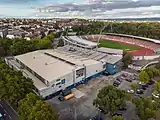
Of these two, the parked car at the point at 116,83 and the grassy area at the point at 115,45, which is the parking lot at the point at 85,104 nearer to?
the parked car at the point at 116,83

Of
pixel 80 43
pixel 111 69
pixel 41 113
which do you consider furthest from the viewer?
pixel 80 43

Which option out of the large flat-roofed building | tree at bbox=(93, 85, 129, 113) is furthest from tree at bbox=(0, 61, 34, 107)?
tree at bbox=(93, 85, 129, 113)

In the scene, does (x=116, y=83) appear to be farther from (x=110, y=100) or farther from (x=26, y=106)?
(x=26, y=106)

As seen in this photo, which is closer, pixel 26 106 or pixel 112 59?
pixel 26 106

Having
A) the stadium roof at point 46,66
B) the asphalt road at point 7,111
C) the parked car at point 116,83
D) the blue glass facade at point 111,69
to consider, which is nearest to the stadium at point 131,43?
the blue glass facade at point 111,69

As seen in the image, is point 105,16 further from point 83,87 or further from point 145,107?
point 145,107

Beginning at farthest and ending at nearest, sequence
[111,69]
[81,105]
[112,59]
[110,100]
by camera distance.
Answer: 1. [112,59]
2. [111,69]
3. [81,105]
4. [110,100]

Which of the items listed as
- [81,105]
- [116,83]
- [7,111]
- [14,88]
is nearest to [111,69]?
[116,83]
